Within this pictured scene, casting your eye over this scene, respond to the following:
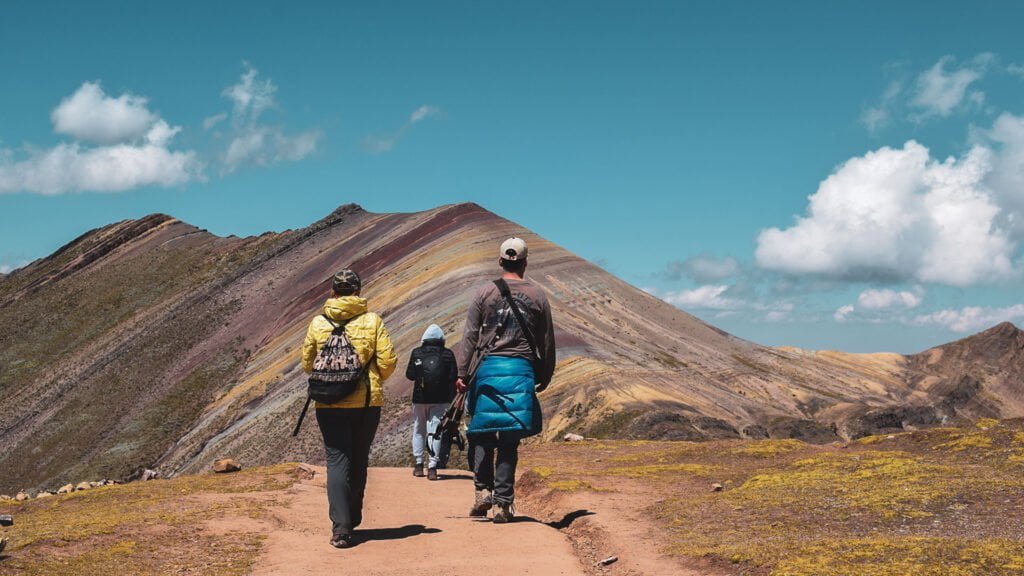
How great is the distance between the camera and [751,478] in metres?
11.5

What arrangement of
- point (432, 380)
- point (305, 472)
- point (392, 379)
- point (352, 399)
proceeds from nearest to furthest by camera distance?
point (352, 399) < point (432, 380) < point (305, 472) < point (392, 379)

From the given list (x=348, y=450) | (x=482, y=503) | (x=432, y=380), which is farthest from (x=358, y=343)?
(x=432, y=380)

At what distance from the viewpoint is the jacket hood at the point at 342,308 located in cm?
884

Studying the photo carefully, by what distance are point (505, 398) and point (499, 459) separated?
2.09 ft

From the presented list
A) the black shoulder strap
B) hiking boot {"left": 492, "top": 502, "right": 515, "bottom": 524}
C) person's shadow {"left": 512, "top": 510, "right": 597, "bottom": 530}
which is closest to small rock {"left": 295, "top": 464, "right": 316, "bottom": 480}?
person's shadow {"left": 512, "top": 510, "right": 597, "bottom": 530}

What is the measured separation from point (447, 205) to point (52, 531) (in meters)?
48.4

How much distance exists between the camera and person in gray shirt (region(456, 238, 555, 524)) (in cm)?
910

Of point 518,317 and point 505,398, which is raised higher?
point 518,317

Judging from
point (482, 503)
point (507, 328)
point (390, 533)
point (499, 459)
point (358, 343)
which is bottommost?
point (390, 533)

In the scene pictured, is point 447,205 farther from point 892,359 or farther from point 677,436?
point 677,436

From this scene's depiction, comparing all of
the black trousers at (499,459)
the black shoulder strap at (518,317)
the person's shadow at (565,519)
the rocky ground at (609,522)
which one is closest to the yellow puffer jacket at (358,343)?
the black trousers at (499,459)

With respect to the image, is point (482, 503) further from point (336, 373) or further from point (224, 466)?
point (224, 466)

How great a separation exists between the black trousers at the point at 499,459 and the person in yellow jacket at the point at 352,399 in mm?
1101

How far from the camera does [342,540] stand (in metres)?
8.47
